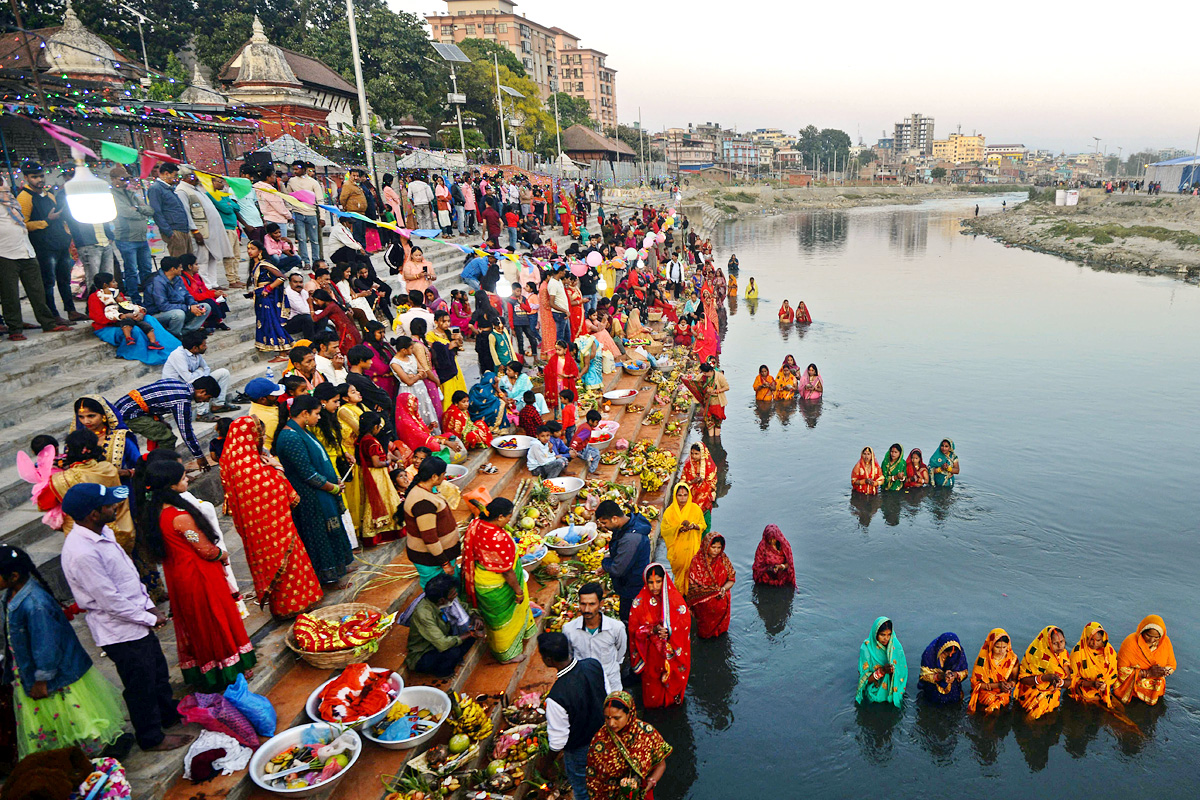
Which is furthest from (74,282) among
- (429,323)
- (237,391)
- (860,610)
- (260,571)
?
(860,610)

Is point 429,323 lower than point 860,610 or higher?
higher

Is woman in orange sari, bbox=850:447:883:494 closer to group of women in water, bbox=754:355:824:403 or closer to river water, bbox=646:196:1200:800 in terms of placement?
river water, bbox=646:196:1200:800

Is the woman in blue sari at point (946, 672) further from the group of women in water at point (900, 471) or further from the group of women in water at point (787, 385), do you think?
the group of women in water at point (787, 385)

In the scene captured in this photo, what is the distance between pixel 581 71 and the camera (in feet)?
315

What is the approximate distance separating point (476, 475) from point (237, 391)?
9.92 feet

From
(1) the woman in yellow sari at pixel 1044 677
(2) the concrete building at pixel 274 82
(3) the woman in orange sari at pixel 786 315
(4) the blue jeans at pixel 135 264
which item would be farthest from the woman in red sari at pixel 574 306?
(2) the concrete building at pixel 274 82

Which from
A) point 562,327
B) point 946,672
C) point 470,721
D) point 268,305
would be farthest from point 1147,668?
point 268,305

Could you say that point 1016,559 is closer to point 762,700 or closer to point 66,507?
point 762,700

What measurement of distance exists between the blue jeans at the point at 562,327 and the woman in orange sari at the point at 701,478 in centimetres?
436

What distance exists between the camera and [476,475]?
26.0ft

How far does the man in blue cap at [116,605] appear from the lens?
359 centimetres

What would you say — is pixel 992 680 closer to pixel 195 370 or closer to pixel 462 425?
pixel 462 425

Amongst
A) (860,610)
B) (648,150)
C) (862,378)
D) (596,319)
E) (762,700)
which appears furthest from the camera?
(648,150)

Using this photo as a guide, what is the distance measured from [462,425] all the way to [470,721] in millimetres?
4275
